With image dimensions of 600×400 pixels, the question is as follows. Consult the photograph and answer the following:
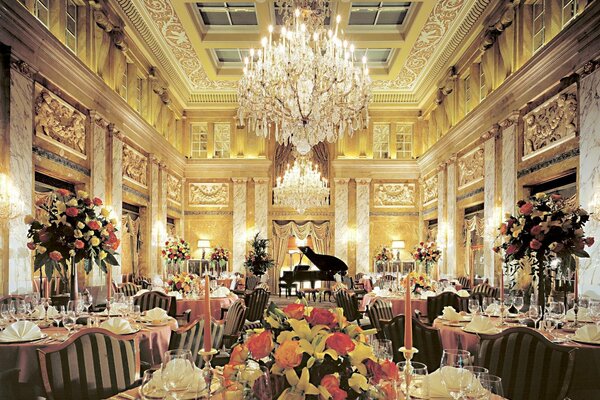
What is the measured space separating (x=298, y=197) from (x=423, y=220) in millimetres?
4610

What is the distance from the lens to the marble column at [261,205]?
53.8ft

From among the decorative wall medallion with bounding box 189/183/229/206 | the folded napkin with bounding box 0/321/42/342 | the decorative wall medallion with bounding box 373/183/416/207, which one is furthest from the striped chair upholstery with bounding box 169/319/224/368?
the decorative wall medallion with bounding box 373/183/416/207

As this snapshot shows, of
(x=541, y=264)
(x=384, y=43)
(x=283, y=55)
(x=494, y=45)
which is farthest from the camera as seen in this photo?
(x=384, y=43)

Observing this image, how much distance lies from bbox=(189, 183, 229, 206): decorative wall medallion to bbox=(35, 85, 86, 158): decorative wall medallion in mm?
7846

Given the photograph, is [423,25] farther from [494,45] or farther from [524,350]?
[524,350]

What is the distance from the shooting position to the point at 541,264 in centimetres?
471

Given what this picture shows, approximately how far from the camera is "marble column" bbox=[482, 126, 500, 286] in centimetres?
959

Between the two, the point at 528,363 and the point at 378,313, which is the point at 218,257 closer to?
the point at 378,313

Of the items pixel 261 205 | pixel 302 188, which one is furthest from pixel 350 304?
pixel 261 205

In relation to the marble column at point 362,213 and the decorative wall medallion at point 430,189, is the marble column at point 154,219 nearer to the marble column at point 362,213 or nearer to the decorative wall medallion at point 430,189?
the marble column at point 362,213

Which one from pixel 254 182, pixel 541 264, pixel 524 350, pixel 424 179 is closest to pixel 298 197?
pixel 254 182

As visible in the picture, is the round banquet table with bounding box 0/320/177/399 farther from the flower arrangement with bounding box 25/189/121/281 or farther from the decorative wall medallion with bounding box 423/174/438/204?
the decorative wall medallion with bounding box 423/174/438/204

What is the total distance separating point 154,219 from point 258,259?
12.8ft

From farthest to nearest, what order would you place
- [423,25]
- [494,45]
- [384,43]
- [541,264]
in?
[384,43] → [423,25] → [494,45] → [541,264]
